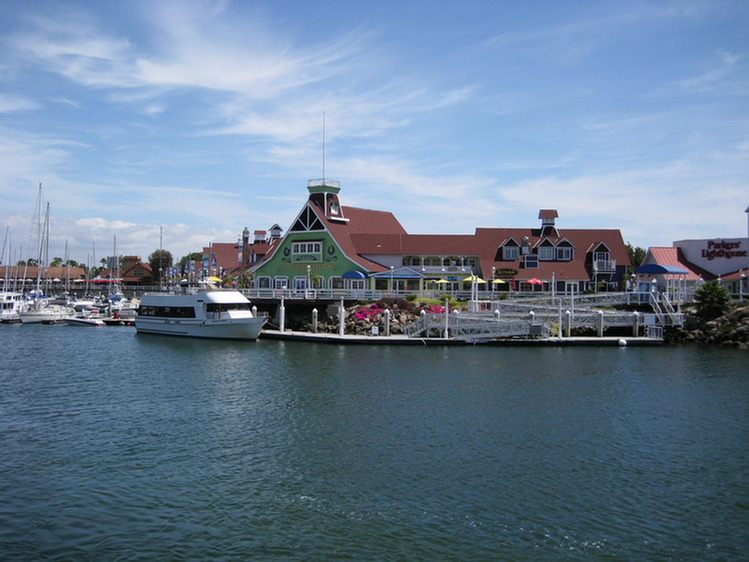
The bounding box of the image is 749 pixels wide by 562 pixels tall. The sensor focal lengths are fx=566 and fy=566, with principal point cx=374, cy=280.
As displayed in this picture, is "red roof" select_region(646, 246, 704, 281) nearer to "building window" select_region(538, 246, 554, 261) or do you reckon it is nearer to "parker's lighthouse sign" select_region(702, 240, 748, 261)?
"parker's lighthouse sign" select_region(702, 240, 748, 261)

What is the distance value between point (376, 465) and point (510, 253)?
48.8 meters

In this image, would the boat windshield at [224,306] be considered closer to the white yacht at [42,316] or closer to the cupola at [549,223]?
the white yacht at [42,316]

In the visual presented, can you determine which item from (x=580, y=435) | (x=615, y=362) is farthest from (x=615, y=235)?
(x=580, y=435)

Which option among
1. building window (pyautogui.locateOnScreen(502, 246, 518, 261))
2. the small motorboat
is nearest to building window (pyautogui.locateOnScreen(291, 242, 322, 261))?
building window (pyautogui.locateOnScreen(502, 246, 518, 261))

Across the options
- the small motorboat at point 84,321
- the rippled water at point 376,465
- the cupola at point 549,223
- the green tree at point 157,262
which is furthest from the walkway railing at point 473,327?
the green tree at point 157,262

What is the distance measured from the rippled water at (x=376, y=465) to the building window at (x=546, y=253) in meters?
31.5

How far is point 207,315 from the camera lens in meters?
48.8

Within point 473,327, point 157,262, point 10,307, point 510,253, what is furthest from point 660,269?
point 157,262

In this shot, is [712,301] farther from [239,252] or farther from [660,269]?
[239,252]

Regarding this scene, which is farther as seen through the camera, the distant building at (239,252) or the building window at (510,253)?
the distant building at (239,252)

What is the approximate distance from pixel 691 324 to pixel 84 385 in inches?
1752

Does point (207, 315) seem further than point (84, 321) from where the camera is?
No

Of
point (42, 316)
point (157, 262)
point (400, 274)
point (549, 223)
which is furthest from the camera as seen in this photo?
point (157, 262)

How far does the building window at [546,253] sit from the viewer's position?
206ft
